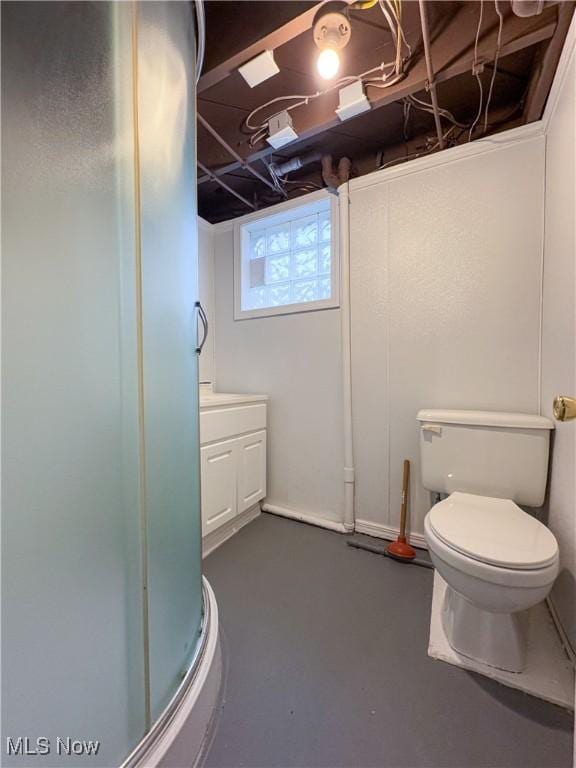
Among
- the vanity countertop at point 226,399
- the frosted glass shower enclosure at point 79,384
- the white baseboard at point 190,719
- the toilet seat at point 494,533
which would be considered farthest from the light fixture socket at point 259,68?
the white baseboard at point 190,719

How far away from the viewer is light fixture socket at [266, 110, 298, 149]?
4.81 ft

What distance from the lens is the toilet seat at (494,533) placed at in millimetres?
902

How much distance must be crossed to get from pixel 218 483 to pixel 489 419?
4.40ft

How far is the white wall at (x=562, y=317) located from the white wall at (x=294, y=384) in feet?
3.24

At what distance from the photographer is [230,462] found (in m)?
1.75

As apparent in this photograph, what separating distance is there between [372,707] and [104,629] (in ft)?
2.59

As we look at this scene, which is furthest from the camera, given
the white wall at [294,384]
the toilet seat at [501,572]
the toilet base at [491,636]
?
the white wall at [294,384]

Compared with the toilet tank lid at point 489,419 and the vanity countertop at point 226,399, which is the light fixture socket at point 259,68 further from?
the toilet tank lid at point 489,419

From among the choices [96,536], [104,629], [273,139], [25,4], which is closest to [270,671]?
[104,629]

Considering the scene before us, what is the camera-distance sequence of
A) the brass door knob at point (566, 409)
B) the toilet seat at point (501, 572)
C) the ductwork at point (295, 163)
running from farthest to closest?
1. the ductwork at point (295, 163)
2. the toilet seat at point (501, 572)
3. the brass door knob at point (566, 409)

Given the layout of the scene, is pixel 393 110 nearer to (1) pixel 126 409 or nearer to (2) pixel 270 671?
(1) pixel 126 409

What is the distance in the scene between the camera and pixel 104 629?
2.07 feet

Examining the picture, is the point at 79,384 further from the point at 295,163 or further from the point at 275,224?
the point at 275,224
